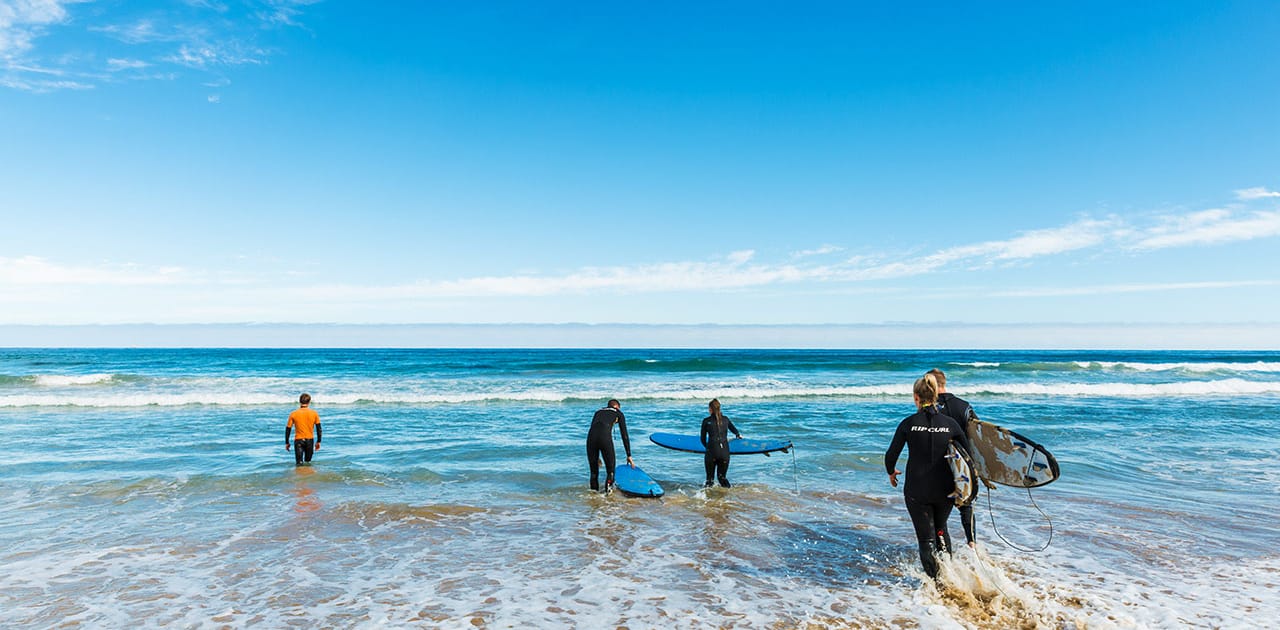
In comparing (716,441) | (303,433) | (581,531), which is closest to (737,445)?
(716,441)

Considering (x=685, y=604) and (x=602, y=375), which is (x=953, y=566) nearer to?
(x=685, y=604)

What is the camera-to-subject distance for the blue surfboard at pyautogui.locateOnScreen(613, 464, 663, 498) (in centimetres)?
1051

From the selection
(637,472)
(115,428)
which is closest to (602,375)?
(115,428)

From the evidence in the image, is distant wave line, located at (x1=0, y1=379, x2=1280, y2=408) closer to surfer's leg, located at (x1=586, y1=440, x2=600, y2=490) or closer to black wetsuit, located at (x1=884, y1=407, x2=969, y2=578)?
surfer's leg, located at (x1=586, y1=440, x2=600, y2=490)

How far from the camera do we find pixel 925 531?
6047mm

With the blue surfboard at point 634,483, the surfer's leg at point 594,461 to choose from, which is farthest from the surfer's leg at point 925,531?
the surfer's leg at point 594,461

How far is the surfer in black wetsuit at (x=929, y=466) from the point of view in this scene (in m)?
5.82

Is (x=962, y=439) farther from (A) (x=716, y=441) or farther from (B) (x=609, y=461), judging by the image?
(B) (x=609, y=461)

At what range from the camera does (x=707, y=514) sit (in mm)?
9555

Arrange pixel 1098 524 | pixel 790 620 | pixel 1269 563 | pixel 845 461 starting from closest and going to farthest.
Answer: pixel 790 620 → pixel 1269 563 → pixel 1098 524 → pixel 845 461

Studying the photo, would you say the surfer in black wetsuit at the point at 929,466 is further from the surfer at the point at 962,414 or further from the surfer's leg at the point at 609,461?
the surfer's leg at the point at 609,461

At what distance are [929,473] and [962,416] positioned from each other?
3.06ft

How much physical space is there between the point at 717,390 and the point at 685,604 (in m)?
25.0

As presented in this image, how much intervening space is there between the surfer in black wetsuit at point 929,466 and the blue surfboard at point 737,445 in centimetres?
547
